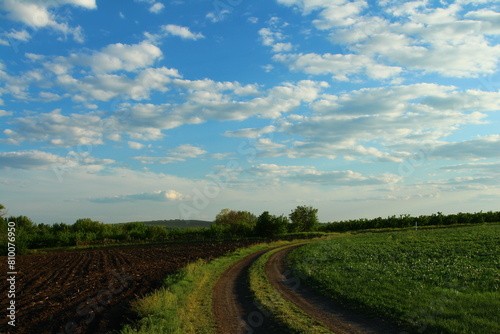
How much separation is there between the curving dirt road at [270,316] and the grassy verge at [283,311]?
221 mm

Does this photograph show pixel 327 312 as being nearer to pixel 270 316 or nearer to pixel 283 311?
pixel 283 311

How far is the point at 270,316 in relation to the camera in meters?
11.4

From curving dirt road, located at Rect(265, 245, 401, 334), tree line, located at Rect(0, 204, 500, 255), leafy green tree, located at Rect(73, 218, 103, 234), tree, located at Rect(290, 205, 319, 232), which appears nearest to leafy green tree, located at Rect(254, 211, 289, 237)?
tree line, located at Rect(0, 204, 500, 255)

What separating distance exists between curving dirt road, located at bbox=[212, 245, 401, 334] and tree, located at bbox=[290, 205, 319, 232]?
8355 centimetres

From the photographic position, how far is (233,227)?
8988 centimetres

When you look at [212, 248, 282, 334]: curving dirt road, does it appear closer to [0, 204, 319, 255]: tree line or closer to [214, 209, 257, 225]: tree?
[0, 204, 319, 255]: tree line

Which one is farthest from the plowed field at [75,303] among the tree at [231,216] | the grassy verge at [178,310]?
the tree at [231,216]

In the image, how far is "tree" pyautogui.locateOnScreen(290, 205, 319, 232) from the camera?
100062 mm

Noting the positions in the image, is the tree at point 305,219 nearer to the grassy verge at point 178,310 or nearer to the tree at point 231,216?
the tree at point 231,216

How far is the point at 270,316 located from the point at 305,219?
92.1m

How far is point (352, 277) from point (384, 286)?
283cm

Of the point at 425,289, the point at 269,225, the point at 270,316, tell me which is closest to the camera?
the point at 270,316

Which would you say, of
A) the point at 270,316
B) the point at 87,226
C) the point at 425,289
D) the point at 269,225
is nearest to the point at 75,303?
the point at 270,316

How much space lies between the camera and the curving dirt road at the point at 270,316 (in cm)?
1001
